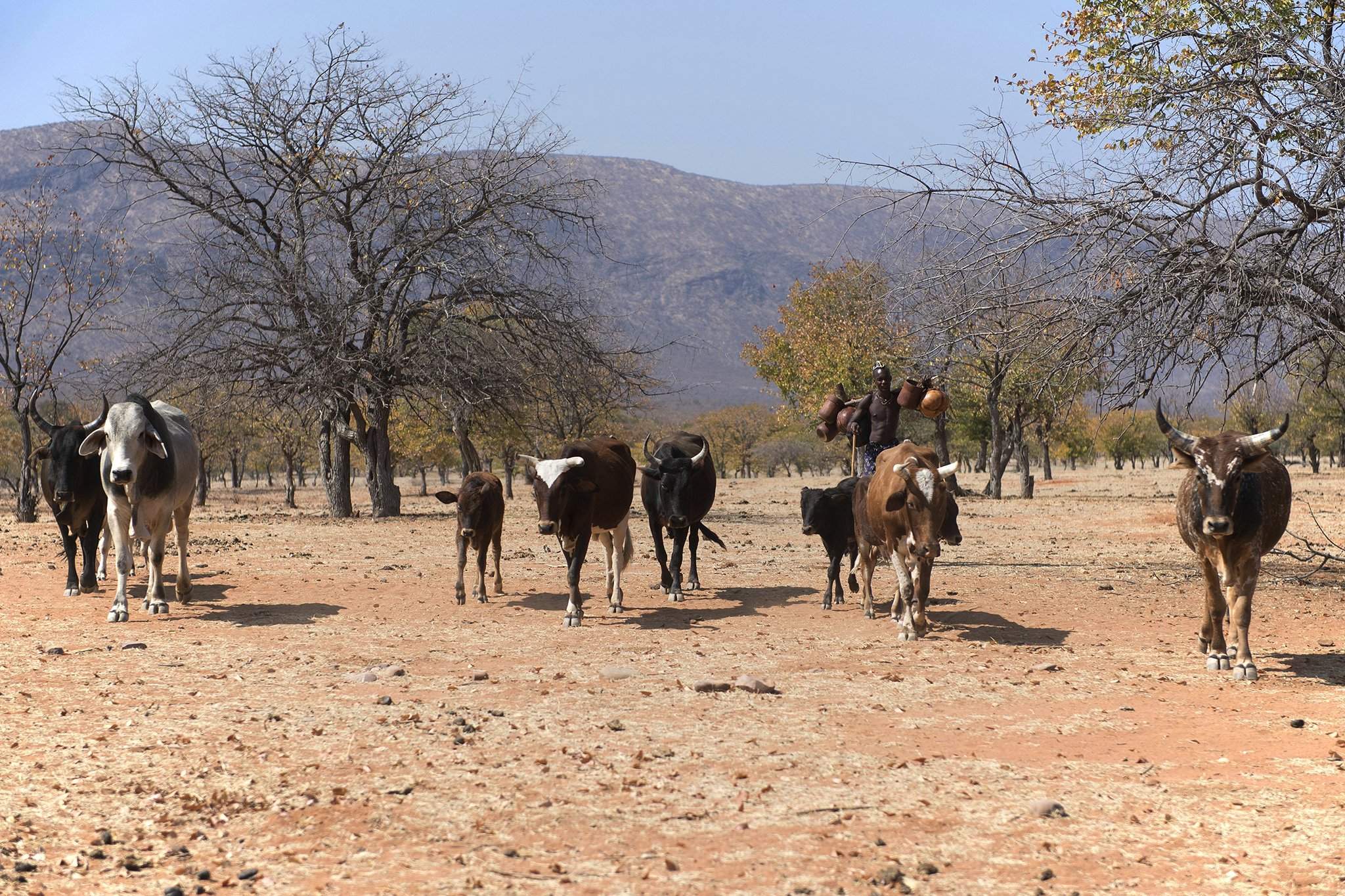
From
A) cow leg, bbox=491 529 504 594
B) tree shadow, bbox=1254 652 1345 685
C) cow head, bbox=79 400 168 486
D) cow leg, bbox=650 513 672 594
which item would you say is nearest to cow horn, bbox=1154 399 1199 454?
tree shadow, bbox=1254 652 1345 685

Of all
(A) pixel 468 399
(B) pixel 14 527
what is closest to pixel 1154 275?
(A) pixel 468 399

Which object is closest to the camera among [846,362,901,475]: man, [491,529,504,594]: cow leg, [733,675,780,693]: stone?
[733,675,780,693]: stone

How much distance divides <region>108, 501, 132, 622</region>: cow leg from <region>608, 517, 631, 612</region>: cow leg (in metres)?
4.95

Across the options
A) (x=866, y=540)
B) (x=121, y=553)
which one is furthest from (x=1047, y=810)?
(x=121, y=553)

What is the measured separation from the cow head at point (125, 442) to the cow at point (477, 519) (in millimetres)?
3094

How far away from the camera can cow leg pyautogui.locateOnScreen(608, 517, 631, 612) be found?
12.0 meters

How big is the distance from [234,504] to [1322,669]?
42740mm

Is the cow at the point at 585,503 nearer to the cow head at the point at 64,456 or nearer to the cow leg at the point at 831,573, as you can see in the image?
the cow leg at the point at 831,573

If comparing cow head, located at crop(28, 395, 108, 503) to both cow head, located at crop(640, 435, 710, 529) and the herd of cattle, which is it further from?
cow head, located at crop(640, 435, 710, 529)

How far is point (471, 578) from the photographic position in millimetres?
14664

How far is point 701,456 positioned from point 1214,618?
5.95 meters

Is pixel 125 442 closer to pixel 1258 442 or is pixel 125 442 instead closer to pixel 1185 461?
pixel 1185 461

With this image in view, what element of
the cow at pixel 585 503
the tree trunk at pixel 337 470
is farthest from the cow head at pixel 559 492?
the tree trunk at pixel 337 470

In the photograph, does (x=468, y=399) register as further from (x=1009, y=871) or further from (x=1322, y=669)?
(x=1009, y=871)
